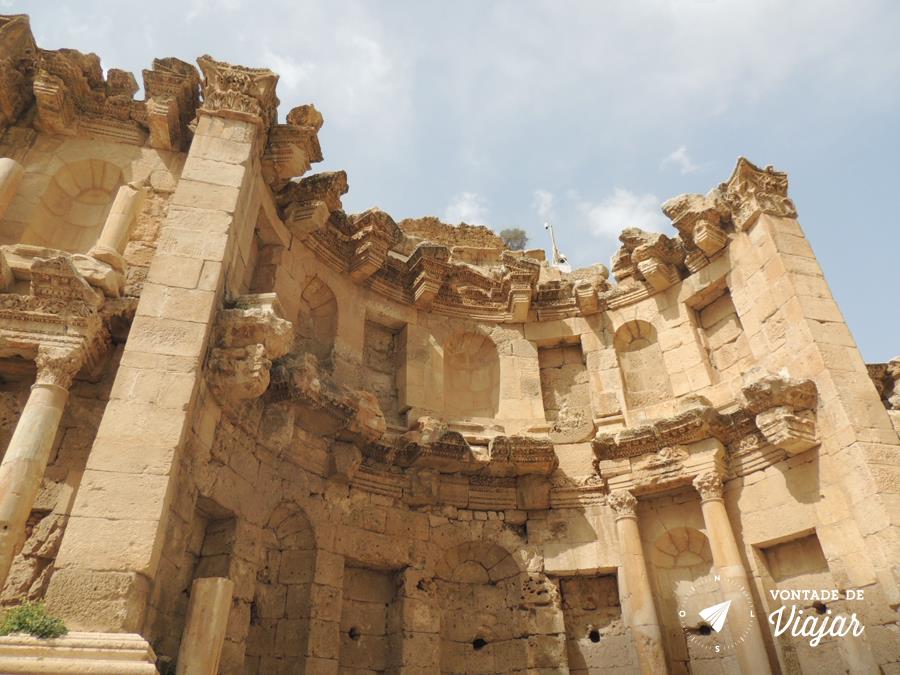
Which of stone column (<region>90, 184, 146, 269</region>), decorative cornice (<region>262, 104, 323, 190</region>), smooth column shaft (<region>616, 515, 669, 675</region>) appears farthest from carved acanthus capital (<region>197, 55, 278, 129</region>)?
smooth column shaft (<region>616, 515, 669, 675</region>)

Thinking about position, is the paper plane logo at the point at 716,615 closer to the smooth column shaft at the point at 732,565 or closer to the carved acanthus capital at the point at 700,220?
the smooth column shaft at the point at 732,565

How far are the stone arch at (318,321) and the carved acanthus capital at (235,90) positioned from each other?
302 centimetres

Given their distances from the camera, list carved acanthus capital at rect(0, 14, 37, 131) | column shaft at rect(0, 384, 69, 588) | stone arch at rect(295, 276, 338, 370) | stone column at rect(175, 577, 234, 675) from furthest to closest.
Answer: stone arch at rect(295, 276, 338, 370)
carved acanthus capital at rect(0, 14, 37, 131)
stone column at rect(175, 577, 234, 675)
column shaft at rect(0, 384, 69, 588)

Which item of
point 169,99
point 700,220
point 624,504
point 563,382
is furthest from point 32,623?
point 700,220

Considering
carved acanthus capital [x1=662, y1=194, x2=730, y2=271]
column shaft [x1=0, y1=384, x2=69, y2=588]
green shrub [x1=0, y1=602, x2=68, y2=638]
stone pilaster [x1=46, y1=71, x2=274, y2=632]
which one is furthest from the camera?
carved acanthus capital [x1=662, y1=194, x2=730, y2=271]

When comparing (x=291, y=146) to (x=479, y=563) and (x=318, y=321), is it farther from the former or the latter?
(x=479, y=563)

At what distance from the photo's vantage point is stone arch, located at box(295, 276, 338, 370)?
35.1ft

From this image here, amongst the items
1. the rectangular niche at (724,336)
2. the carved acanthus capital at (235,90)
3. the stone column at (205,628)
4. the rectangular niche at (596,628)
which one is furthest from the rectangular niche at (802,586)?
the carved acanthus capital at (235,90)

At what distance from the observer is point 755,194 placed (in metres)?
10.9

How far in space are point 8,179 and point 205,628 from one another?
6.25 metres

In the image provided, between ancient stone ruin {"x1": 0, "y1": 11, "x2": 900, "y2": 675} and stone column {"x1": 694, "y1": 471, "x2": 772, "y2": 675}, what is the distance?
4cm

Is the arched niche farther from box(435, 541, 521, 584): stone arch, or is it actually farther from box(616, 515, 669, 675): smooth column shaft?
box(616, 515, 669, 675): smooth column shaft

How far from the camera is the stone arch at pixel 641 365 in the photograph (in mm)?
11641

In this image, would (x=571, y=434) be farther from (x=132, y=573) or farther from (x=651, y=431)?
(x=132, y=573)
